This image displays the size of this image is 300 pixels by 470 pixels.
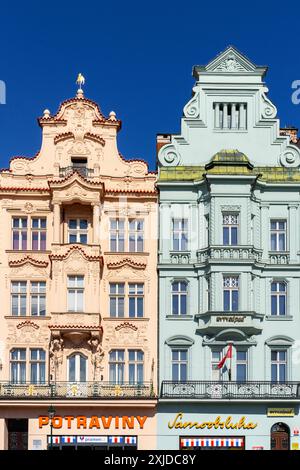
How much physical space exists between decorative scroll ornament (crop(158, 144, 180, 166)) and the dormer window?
106 inches

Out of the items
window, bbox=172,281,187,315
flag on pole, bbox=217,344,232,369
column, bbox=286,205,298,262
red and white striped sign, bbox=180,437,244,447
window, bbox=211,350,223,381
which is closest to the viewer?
red and white striped sign, bbox=180,437,244,447

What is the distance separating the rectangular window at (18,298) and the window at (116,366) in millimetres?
5057

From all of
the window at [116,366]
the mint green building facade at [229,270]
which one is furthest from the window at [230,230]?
the window at [116,366]

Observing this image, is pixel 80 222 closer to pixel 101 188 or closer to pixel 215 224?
pixel 101 188

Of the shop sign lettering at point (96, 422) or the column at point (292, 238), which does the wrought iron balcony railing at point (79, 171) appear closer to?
the column at point (292, 238)

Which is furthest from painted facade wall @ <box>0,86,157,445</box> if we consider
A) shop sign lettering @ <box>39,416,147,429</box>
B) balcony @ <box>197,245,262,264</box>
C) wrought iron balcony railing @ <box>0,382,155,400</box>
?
balcony @ <box>197,245,262,264</box>

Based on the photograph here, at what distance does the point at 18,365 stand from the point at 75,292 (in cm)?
471

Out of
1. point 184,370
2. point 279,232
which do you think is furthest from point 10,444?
point 279,232

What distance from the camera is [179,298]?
54.0m

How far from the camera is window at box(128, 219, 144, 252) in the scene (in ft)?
178

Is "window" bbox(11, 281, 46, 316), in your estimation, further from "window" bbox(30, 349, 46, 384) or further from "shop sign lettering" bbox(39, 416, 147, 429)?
"shop sign lettering" bbox(39, 416, 147, 429)

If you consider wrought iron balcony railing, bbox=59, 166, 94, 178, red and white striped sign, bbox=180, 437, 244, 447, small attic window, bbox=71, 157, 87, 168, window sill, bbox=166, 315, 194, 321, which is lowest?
red and white striped sign, bbox=180, 437, 244, 447

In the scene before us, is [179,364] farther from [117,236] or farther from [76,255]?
[76,255]
